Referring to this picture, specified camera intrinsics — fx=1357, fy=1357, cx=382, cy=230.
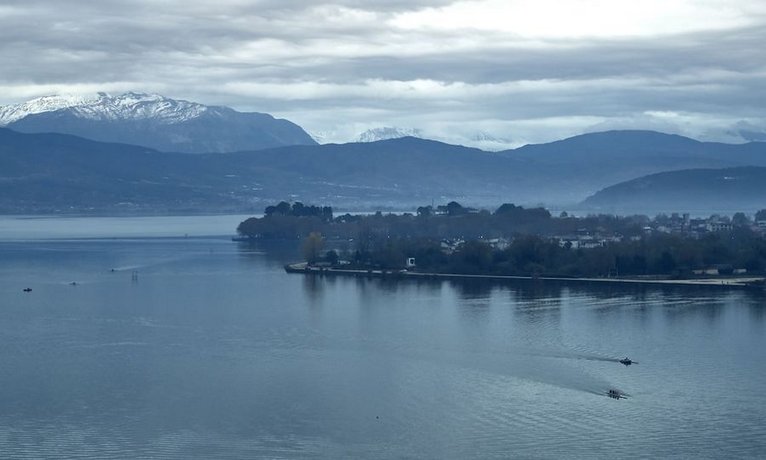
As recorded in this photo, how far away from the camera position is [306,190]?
6225cm

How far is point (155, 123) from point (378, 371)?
87355mm

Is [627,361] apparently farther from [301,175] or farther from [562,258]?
[301,175]

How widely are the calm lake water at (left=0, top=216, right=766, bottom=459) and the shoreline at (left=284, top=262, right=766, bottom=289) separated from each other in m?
0.65

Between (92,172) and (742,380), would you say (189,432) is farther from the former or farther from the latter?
(92,172)

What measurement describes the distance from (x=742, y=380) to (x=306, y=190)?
51680mm

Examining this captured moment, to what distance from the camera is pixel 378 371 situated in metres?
11.4

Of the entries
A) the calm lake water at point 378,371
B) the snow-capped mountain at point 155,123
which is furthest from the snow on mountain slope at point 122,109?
the calm lake water at point 378,371

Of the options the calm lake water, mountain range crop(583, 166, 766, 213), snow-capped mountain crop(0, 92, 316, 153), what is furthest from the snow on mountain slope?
the calm lake water

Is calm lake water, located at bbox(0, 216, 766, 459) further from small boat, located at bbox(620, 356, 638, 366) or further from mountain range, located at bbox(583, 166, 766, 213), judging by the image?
mountain range, located at bbox(583, 166, 766, 213)

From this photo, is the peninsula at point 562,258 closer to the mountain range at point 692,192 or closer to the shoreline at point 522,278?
the shoreline at point 522,278

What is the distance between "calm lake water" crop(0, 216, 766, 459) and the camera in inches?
355

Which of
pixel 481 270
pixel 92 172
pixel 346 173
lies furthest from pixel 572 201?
pixel 481 270

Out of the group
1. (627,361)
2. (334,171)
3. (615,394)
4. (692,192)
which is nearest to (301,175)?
(334,171)

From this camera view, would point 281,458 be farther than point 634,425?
No
